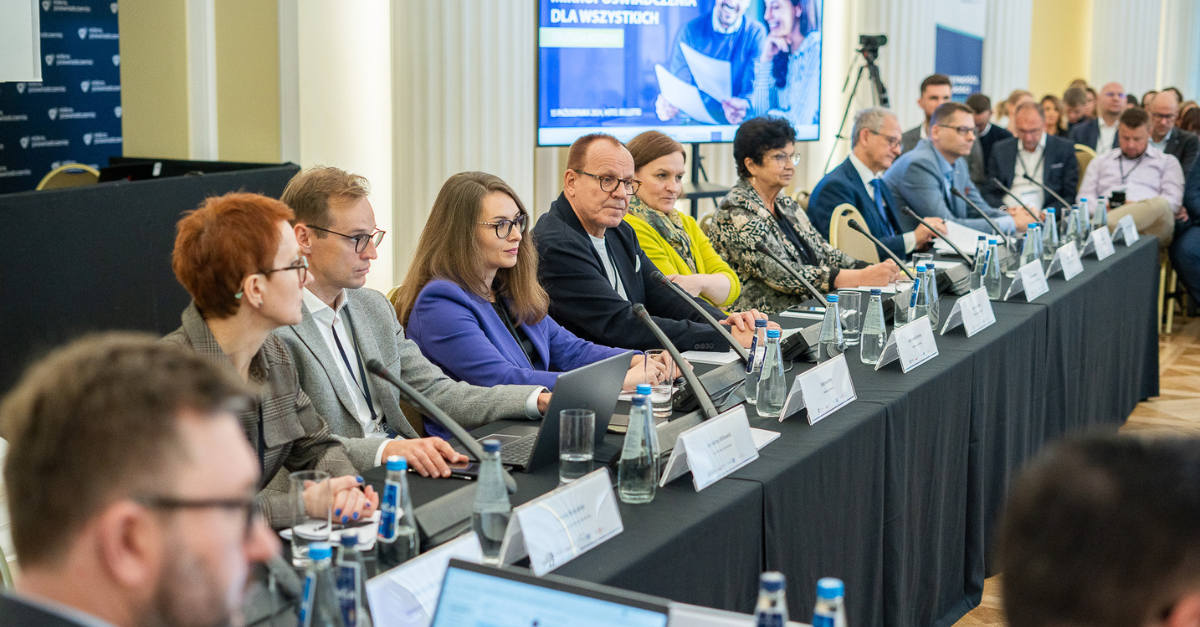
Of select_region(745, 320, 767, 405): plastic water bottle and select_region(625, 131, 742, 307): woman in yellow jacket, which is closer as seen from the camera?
select_region(745, 320, 767, 405): plastic water bottle

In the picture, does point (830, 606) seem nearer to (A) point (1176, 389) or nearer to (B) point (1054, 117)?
(A) point (1176, 389)

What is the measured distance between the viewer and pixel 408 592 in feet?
3.79

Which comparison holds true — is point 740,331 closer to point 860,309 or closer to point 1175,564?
point 860,309

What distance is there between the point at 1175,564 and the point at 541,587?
1.63 ft

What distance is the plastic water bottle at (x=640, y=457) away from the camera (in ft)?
5.31

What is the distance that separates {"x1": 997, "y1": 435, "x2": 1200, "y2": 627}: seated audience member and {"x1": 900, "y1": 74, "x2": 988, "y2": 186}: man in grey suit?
5895 mm

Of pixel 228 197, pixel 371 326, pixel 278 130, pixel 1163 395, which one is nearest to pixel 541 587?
pixel 228 197

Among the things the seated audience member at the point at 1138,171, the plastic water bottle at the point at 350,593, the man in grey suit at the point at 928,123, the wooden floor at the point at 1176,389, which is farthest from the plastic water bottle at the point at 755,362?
the seated audience member at the point at 1138,171

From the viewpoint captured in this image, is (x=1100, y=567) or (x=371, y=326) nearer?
(x=1100, y=567)

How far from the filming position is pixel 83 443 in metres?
0.68

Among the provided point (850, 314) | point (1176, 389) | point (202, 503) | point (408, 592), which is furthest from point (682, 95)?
point (202, 503)

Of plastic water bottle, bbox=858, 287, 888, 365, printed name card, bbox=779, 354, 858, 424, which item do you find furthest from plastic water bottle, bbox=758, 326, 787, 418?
plastic water bottle, bbox=858, 287, 888, 365

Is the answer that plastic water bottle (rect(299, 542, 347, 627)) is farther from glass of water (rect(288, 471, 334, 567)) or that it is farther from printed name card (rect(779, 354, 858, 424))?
printed name card (rect(779, 354, 858, 424))

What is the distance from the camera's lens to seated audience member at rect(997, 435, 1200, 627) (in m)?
0.64
